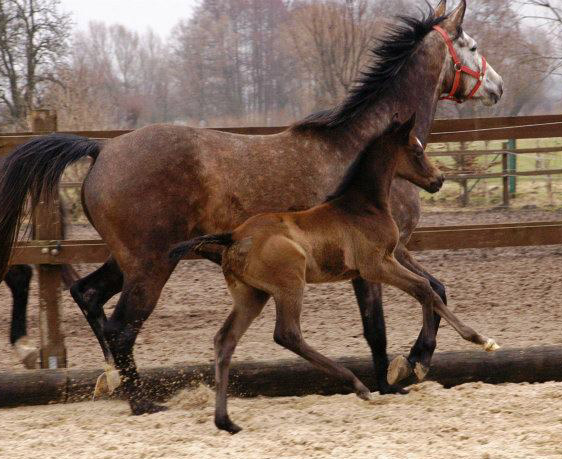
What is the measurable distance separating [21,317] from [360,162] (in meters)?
2.72

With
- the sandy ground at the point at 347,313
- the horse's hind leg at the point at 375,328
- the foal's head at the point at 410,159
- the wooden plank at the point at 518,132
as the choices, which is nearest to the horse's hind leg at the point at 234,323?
the horse's hind leg at the point at 375,328

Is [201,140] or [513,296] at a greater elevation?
[201,140]

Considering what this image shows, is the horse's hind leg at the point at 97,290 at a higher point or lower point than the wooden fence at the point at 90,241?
lower

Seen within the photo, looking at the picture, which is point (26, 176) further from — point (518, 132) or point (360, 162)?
point (518, 132)

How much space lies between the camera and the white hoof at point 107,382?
4.41 meters

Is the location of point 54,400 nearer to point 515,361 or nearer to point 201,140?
point 201,140

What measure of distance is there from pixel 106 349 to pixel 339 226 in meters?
1.67

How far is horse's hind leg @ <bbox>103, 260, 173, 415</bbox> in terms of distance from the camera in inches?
173

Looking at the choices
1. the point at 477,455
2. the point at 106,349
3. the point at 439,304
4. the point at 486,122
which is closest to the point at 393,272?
the point at 439,304

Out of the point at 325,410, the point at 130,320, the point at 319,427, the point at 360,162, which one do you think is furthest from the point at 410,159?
the point at 130,320

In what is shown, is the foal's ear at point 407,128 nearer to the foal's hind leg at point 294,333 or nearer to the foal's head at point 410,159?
the foal's head at point 410,159

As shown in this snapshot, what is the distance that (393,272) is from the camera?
13.9 ft

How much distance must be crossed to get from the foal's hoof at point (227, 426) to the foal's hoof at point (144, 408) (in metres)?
0.68

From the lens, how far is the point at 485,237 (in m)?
5.61
